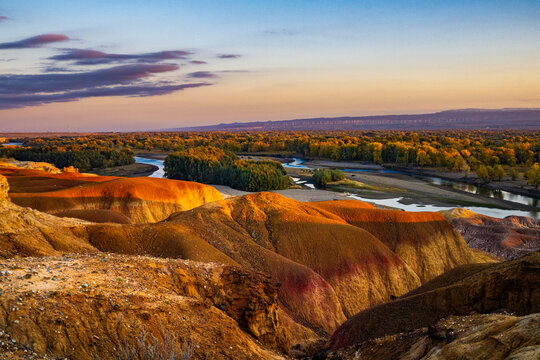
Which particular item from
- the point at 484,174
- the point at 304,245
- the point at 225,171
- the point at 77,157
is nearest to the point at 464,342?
the point at 304,245

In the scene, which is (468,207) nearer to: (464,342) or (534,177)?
(534,177)

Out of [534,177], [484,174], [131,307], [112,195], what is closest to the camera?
[131,307]

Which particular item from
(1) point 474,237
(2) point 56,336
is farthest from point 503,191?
(2) point 56,336

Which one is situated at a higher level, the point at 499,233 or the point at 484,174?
the point at 484,174

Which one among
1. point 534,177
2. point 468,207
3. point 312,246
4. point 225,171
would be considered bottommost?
point 468,207

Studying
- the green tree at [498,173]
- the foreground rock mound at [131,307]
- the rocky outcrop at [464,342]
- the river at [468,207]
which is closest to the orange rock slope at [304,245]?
the foreground rock mound at [131,307]

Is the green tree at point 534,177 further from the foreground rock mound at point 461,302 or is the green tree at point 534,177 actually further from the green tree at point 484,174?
the foreground rock mound at point 461,302

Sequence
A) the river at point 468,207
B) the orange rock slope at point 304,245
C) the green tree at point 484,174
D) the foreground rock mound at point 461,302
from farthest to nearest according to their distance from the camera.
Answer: the green tree at point 484,174 → the river at point 468,207 → the orange rock slope at point 304,245 → the foreground rock mound at point 461,302
